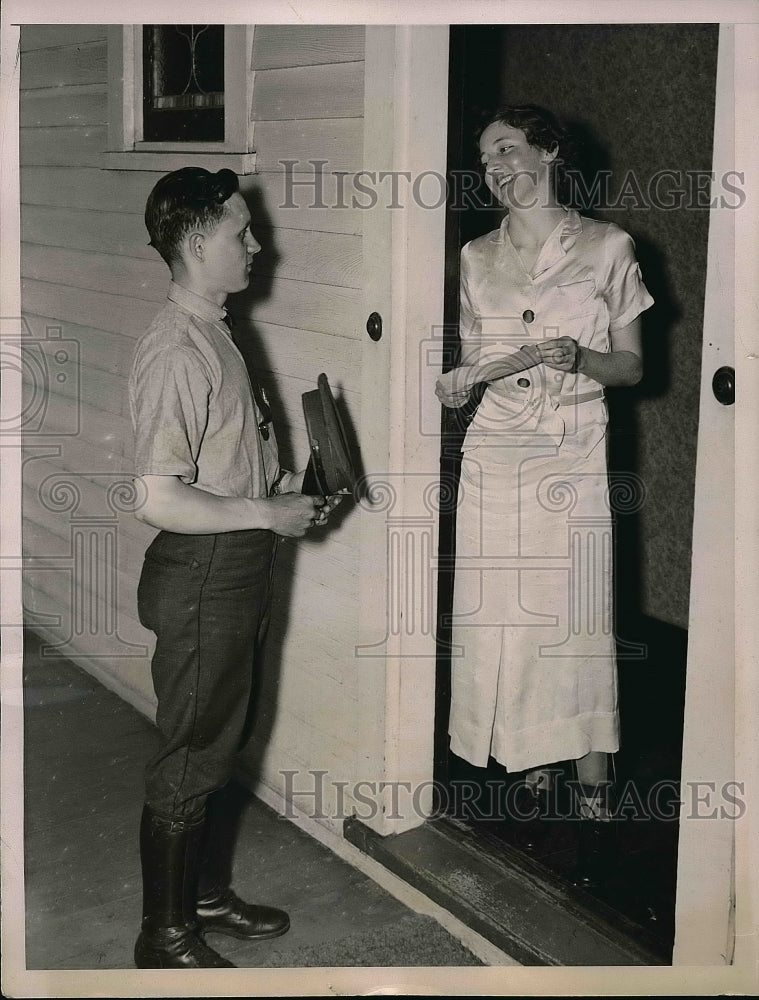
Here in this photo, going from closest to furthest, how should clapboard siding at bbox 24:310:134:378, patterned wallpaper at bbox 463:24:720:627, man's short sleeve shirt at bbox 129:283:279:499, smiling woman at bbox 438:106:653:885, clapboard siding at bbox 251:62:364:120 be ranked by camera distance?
man's short sleeve shirt at bbox 129:283:279:499, smiling woman at bbox 438:106:653:885, clapboard siding at bbox 251:62:364:120, clapboard siding at bbox 24:310:134:378, patterned wallpaper at bbox 463:24:720:627

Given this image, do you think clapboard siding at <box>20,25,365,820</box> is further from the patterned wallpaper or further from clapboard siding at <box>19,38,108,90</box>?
the patterned wallpaper

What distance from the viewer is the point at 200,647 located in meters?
2.75

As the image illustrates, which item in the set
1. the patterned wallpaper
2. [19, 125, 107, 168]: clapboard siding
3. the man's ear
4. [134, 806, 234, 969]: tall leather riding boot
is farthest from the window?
[134, 806, 234, 969]: tall leather riding boot

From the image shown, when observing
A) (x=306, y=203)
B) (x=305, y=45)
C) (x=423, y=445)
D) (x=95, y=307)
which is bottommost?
(x=423, y=445)

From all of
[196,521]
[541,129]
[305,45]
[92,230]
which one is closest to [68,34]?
[92,230]

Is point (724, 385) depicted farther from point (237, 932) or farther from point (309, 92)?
point (237, 932)

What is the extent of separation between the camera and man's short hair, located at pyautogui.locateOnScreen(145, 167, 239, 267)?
2.63 metres

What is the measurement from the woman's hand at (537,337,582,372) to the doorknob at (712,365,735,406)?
422mm

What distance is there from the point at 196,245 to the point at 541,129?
0.86 meters

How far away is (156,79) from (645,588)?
2.94 metres

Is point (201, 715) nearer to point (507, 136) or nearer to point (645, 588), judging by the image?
point (507, 136)

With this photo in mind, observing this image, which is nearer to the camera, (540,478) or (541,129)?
(541,129)

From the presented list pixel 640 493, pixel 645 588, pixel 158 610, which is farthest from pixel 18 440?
pixel 645 588

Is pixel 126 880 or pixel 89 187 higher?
pixel 89 187
